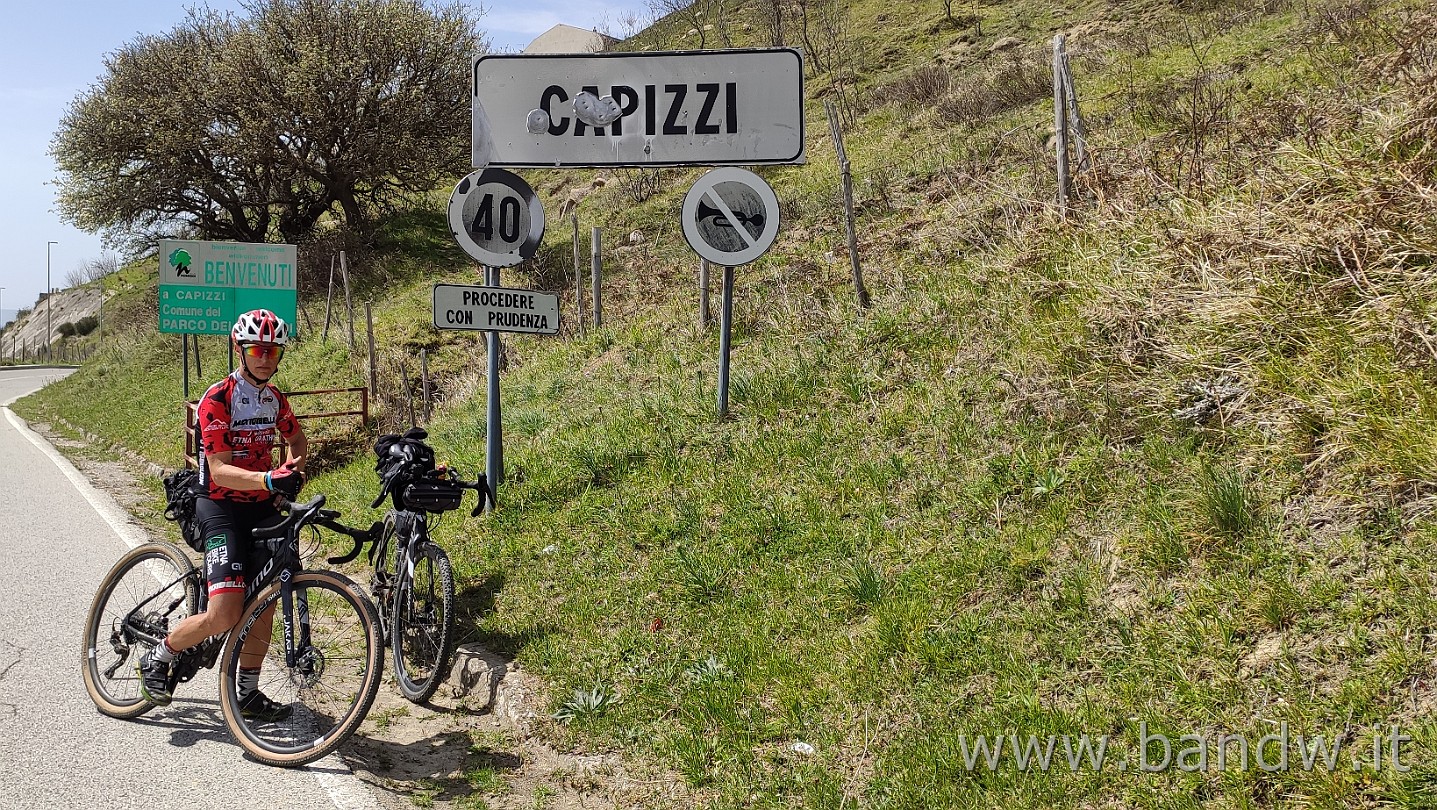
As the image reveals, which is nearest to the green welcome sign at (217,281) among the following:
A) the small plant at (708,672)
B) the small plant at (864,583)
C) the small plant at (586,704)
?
the small plant at (586,704)

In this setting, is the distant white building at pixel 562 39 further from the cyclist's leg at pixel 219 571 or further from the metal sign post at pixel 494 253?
the cyclist's leg at pixel 219 571

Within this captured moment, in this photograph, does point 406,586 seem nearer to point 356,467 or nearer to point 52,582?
point 52,582

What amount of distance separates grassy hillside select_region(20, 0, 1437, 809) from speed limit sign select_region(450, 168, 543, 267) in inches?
68.8

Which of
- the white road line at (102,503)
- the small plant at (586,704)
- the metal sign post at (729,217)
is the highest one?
the metal sign post at (729,217)

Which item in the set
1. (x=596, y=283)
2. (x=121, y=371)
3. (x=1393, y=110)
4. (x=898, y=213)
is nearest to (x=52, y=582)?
(x=596, y=283)

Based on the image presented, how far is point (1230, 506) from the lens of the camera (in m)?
3.75

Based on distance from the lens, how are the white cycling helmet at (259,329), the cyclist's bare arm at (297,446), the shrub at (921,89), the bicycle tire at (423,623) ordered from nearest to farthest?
the white cycling helmet at (259,329), the cyclist's bare arm at (297,446), the bicycle tire at (423,623), the shrub at (921,89)

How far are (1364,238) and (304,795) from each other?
231 inches

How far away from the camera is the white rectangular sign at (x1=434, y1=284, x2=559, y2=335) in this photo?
6.79m

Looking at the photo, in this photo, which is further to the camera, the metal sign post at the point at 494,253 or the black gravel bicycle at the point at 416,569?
the metal sign post at the point at 494,253

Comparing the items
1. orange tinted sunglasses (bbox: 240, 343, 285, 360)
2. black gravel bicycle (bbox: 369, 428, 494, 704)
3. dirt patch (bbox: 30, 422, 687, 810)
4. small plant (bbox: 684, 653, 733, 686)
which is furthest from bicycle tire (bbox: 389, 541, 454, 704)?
small plant (bbox: 684, 653, 733, 686)

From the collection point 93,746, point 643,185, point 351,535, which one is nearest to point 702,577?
point 351,535

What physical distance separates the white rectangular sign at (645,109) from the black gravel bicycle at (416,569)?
3.28m

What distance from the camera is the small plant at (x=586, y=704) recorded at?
4441 millimetres
